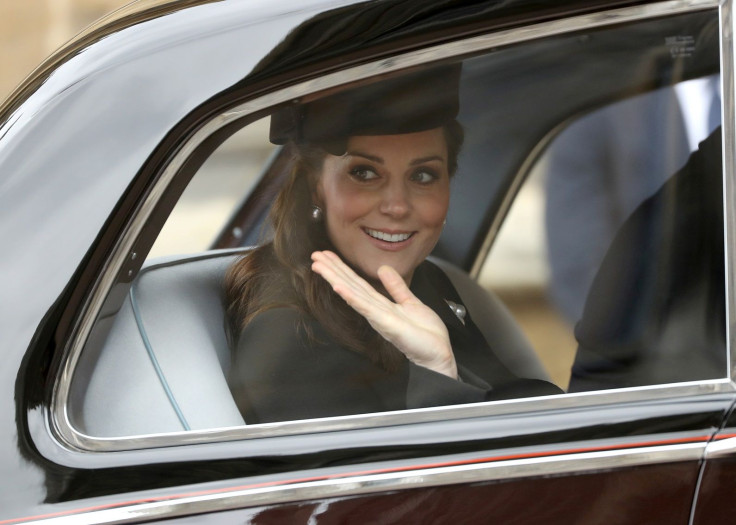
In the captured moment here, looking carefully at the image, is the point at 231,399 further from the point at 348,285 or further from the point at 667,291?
the point at 667,291

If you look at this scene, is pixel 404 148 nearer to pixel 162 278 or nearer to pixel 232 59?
pixel 232 59

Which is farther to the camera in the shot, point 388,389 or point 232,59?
point 388,389

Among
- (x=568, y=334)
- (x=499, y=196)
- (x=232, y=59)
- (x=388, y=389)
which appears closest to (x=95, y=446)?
(x=388, y=389)

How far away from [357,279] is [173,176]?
0.35 meters

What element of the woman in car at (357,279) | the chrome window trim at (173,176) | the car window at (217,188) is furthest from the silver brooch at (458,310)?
the car window at (217,188)

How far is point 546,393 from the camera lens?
5.24 feet

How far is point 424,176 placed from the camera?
5.51ft

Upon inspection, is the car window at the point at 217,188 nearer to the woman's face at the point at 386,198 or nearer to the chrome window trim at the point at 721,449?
the woman's face at the point at 386,198

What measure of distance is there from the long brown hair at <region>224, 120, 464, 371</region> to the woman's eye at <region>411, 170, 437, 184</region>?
33mm

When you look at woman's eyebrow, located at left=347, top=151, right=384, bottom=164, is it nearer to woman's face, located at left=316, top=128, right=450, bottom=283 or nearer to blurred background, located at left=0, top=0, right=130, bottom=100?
woman's face, located at left=316, top=128, right=450, bottom=283

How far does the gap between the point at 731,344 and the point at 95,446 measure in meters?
1.00

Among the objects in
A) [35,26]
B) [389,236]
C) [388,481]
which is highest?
[35,26]

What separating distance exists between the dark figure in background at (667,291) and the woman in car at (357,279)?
150 millimetres

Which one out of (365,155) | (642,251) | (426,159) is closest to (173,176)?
(365,155)
